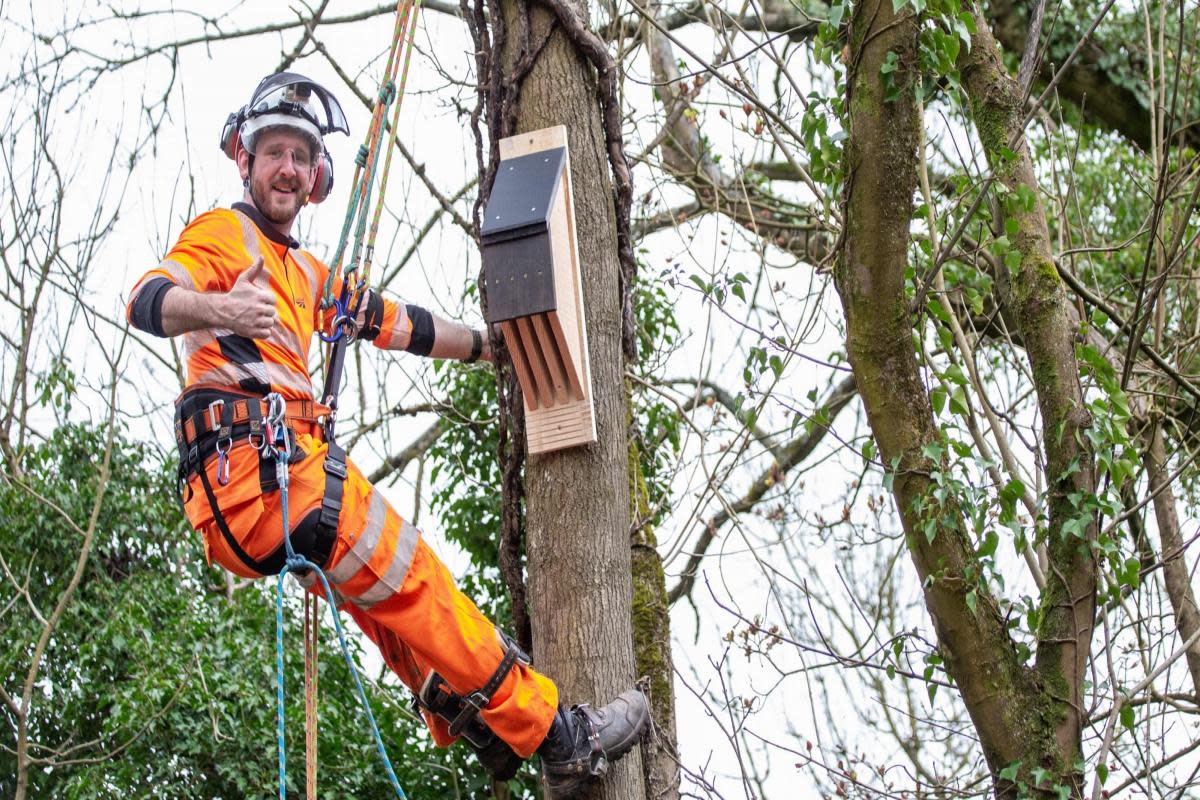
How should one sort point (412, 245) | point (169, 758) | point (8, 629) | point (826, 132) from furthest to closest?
point (412, 245), point (8, 629), point (169, 758), point (826, 132)

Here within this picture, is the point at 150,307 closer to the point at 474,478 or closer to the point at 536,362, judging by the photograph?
the point at 536,362

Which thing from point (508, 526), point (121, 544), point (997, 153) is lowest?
point (508, 526)

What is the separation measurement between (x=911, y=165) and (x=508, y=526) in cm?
132

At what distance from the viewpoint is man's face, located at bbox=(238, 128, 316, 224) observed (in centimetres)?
340

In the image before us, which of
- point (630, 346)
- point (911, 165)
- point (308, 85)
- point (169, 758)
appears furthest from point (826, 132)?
point (169, 758)

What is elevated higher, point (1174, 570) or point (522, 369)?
point (522, 369)

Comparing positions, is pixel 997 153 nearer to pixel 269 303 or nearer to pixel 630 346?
pixel 630 346

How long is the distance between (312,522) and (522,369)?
2.01 feet

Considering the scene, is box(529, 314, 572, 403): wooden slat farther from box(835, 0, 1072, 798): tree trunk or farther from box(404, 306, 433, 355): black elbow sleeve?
box(835, 0, 1072, 798): tree trunk

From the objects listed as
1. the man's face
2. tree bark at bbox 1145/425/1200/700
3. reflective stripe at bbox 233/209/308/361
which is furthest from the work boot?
tree bark at bbox 1145/425/1200/700

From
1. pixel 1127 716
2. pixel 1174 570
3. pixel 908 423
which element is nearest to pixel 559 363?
pixel 908 423

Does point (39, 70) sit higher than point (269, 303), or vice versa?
point (39, 70)

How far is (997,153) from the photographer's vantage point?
3.59 m

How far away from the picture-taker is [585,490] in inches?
129
